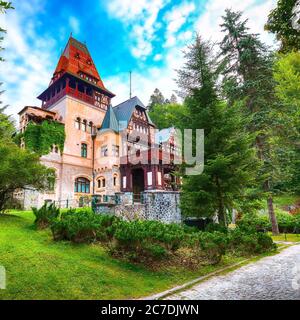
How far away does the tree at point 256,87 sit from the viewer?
18141 mm

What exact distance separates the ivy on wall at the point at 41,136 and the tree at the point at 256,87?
18156 millimetres

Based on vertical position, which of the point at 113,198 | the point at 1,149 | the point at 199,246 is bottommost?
the point at 199,246

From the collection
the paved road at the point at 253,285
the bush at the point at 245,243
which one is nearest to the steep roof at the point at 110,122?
the bush at the point at 245,243

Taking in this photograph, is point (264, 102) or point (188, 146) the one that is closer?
point (188, 146)

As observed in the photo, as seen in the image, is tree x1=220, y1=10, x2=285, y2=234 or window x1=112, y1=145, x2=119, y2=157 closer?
tree x1=220, y1=10, x2=285, y2=234

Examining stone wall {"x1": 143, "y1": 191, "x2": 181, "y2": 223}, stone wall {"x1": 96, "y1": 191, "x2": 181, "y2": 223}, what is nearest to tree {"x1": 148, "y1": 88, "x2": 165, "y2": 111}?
stone wall {"x1": 143, "y1": 191, "x2": 181, "y2": 223}

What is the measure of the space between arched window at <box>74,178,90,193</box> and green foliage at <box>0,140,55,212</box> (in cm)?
1403

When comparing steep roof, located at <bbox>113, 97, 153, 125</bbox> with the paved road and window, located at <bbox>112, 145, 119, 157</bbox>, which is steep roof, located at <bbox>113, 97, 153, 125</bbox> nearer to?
window, located at <bbox>112, 145, 119, 157</bbox>

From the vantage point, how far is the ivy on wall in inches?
1003

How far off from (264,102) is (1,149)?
697 inches

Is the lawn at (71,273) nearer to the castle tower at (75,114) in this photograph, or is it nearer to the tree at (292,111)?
the tree at (292,111)
